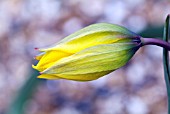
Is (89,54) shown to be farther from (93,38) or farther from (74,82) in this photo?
(74,82)

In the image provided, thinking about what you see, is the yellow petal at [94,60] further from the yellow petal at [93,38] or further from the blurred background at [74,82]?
the blurred background at [74,82]

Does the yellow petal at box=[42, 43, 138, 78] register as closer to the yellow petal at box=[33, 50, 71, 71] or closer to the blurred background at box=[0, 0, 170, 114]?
the yellow petal at box=[33, 50, 71, 71]

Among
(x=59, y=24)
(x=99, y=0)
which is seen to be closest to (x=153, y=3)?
(x=99, y=0)

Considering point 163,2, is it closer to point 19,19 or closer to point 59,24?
point 59,24

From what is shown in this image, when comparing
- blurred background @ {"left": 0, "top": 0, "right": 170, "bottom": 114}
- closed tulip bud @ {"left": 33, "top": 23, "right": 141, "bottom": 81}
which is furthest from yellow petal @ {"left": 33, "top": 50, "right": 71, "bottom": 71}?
blurred background @ {"left": 0, "top": 0, "right": 170, "bottom": 114}

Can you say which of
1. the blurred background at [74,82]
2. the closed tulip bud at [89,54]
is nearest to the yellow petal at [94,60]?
the closed tulip bud at [89,54]
